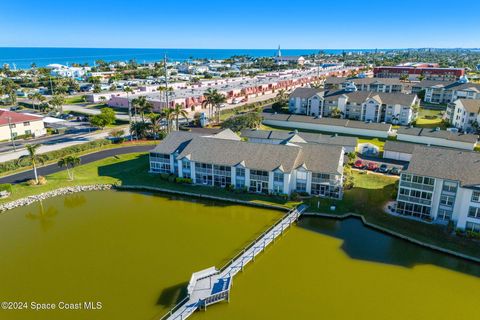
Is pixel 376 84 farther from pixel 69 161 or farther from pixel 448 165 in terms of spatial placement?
pixel 69 161

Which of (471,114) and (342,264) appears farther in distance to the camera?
(471,114)

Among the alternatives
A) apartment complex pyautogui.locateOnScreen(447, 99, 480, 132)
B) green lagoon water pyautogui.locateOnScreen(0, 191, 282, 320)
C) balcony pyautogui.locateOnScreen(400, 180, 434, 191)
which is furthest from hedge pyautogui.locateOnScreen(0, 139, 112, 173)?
→ apartment complex pyautogui.locateOnScreen(447, 99, 480, 132)

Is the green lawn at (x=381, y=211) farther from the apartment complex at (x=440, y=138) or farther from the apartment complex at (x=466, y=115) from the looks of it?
the apartment complex at (x=466, y=115)

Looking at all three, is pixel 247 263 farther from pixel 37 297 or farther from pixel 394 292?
pixel 37 297

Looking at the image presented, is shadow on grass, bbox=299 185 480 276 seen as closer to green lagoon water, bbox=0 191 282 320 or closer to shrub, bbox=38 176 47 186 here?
green lagoon water, bbox=0 191 282 320

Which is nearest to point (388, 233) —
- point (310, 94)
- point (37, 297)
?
point (37, 297)

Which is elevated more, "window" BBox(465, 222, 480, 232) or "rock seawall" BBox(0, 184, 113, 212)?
"window" BBox(465, 222, 480, 232)
